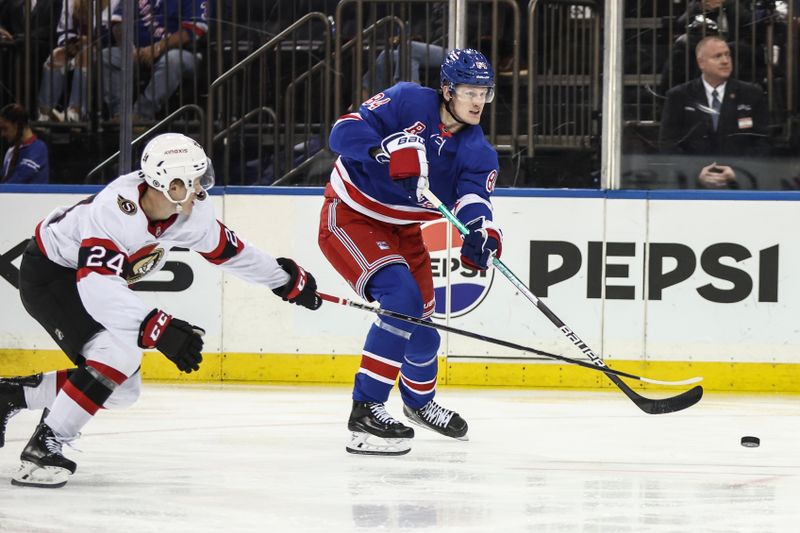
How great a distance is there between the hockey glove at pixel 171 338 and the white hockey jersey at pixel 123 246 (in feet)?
0.10

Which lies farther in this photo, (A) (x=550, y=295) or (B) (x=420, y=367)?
(A) (x=550, y=295)

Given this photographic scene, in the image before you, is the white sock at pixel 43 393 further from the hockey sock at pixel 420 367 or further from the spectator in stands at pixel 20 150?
the spectator in stands at pixel 20 150

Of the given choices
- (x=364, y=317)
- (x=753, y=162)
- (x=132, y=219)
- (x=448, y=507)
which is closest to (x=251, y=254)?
(x=132, y=219)

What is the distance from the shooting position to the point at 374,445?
3.95 m

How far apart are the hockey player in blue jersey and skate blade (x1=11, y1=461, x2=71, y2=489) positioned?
958mm

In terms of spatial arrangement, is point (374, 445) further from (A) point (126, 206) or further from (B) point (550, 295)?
(B) point (550, 295)

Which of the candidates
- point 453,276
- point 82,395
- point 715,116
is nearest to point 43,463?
point 82,395

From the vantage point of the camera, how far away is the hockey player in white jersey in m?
3.19

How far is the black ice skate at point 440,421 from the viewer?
4.21 metres

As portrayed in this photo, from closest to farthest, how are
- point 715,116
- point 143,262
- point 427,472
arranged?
point 143,262 < point 427,472 < point 715,116

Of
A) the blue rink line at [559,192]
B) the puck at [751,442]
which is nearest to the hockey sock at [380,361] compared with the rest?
the puck at [751,442]

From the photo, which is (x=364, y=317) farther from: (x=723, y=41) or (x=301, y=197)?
(x=723, y=41)

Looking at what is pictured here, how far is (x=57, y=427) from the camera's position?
3.26m

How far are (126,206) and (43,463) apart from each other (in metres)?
0.64
